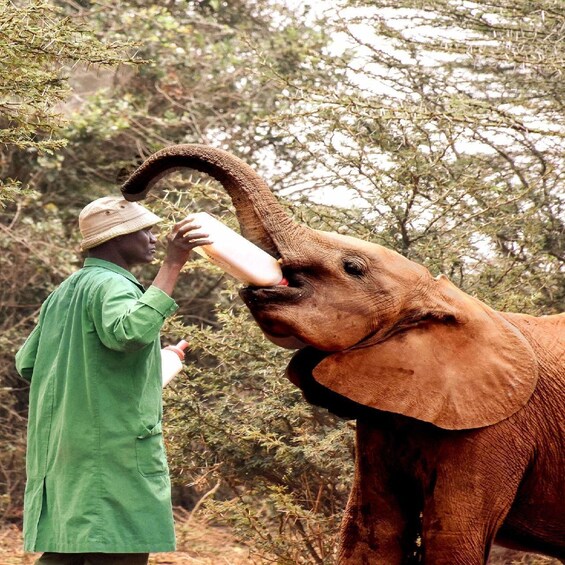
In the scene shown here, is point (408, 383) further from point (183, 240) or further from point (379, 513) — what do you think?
point (183, 240)

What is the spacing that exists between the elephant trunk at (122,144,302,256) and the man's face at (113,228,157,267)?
39 cm

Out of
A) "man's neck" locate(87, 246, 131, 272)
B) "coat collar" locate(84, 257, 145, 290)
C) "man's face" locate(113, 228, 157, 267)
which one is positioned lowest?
"coat collar" locate(84, 257, 145, 290)

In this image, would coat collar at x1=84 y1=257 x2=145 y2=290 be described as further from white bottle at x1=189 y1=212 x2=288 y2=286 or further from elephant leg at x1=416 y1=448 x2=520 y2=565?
elephant leg at x1=416 y1=448 x2=520 y2=565

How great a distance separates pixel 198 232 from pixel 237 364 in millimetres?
3118

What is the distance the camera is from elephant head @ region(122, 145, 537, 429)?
4238mm

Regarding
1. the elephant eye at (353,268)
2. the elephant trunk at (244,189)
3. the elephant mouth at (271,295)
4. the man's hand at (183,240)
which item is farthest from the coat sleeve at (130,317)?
the elephant eye at (353,268)

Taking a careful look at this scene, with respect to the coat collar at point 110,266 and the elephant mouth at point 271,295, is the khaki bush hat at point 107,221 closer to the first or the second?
the coat collar at point 110,266

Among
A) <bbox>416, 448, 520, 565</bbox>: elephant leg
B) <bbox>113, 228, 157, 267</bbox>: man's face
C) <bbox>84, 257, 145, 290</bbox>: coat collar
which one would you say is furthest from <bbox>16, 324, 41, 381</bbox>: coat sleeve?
<bbox>416, 448, 520, 565</bbox>: elephant leg

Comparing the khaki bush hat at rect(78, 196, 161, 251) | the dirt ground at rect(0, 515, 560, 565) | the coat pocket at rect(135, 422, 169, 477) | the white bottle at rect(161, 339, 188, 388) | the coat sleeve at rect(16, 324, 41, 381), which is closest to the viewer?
the coat pocket at rect(135, 422, 169, 477)

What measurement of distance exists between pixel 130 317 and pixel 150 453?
1.81 feet

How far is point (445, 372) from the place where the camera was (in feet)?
14.5

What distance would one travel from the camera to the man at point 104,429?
421 centimetres

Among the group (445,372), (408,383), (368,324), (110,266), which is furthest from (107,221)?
(445,372)

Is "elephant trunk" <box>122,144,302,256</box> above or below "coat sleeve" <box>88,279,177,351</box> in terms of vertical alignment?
above
